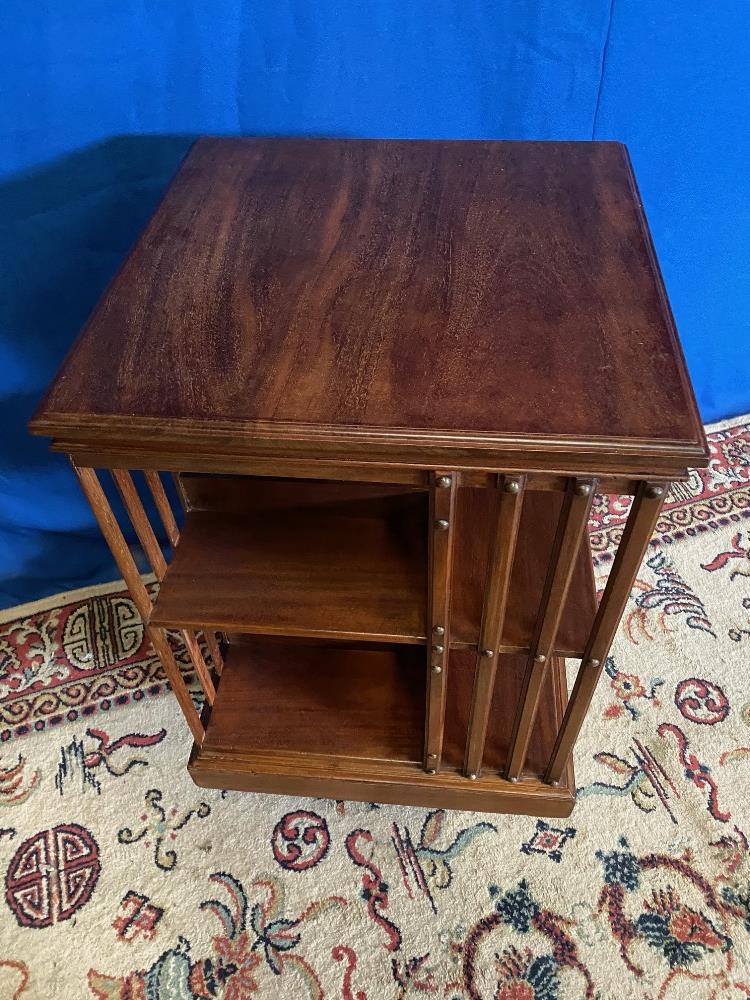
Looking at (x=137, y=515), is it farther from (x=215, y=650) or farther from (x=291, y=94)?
(x=291, y=94)

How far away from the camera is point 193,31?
0.87m

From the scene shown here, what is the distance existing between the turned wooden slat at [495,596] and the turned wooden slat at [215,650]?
0.40 metres

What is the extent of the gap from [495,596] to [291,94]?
0.68 meters

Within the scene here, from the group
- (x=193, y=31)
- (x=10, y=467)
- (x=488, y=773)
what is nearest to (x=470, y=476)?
(x=488, y=773)

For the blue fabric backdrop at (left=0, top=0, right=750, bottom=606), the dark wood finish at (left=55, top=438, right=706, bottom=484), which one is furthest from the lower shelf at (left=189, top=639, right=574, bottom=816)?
the blue fabric backdrop at (left=0, top=0, right=750, bottom=606)

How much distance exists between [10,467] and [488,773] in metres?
0.87

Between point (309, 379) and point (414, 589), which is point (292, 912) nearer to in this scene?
point (414, 589)

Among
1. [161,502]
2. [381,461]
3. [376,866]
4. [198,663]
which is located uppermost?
[381,461]

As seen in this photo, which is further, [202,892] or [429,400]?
[202,892]

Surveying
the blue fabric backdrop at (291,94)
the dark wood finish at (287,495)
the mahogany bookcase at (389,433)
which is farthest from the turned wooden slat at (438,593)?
the blue fabric backdrop at (291,94)

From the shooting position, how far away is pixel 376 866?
1025 millimetres

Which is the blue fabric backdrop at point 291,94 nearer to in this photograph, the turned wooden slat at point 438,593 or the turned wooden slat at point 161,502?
the turned wooden slat at point 161,502

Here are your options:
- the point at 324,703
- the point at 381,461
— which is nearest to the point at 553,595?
the point at 381,461

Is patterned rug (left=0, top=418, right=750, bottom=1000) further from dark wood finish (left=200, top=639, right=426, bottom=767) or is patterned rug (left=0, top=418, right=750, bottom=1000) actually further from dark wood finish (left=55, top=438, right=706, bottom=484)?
dark wood finish (left=55, top=438, right=706, bottom=484)
